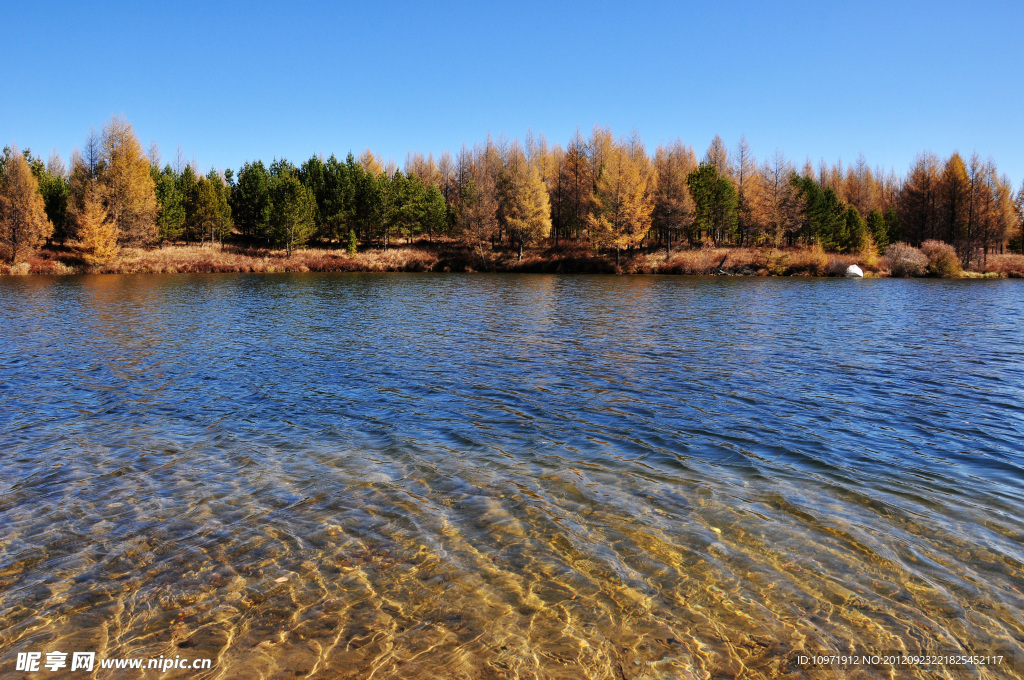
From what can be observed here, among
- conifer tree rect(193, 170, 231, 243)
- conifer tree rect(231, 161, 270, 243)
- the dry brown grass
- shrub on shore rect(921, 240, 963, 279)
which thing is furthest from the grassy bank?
conifer tree rect(231, 161, 270, 243)

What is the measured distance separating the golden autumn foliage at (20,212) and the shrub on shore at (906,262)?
91396mm

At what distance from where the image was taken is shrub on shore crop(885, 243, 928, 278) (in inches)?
2391

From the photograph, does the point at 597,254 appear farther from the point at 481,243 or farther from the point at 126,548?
the point at 126,548

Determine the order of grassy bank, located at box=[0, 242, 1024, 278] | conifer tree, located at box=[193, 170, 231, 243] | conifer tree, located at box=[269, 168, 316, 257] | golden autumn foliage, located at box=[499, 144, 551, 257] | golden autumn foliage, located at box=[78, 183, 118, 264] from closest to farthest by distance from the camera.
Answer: golden autumn foliage, located at box=[78, 183, 118, 264], grassy bank, located at box=[0, 242, 1024, 278], conifer tree, located at box=[269, 168, 316, 257], golden autumn foliage, located at box=[499, 144, 551, 257], conifer tree, located at box=[193, 170, 231, 243]

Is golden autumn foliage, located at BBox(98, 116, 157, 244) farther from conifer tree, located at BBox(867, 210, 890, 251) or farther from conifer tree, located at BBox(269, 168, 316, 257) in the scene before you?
conifer tree, located at BBox(867, 210, 890, 251)

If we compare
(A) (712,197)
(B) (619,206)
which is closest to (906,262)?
(A) (712,197)

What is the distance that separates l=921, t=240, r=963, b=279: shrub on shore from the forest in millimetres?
210

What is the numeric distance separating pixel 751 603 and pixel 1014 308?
113 ft

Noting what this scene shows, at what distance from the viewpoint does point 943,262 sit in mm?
60219

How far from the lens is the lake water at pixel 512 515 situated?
13.6 ft

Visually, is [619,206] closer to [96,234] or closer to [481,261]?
[481,261]

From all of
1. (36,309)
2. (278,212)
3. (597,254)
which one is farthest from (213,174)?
(36,309)

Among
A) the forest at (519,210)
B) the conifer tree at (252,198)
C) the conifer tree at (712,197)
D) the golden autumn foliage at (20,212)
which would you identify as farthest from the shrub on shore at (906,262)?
the golden autumn foliage at (20,212)

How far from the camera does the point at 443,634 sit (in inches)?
165
